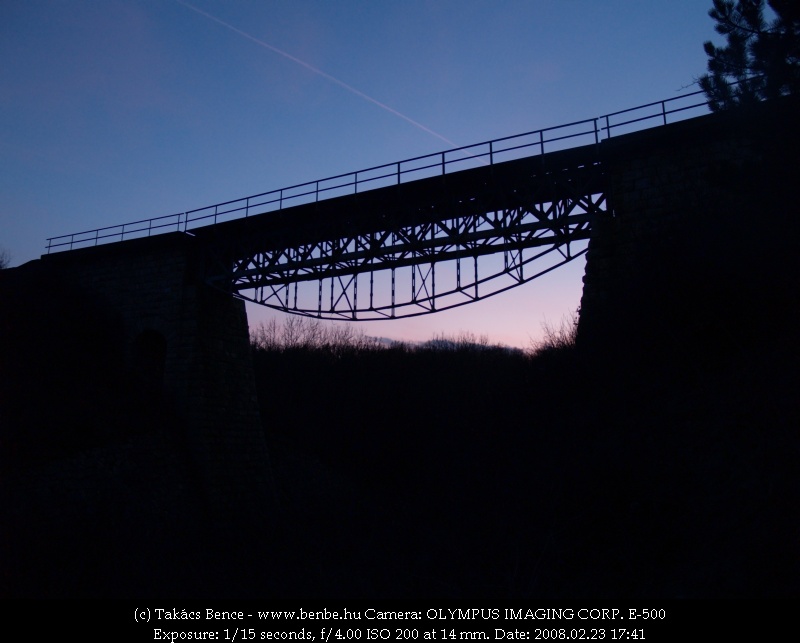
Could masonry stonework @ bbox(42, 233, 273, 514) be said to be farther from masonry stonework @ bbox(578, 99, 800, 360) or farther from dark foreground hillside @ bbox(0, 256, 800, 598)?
masonry stonework @ bbox(578, 99, 800, 360)

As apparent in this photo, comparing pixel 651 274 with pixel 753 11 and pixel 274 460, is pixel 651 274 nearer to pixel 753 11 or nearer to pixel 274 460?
pixel 753 11

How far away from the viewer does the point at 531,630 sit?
8.35m

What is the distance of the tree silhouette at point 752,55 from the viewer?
1116cm

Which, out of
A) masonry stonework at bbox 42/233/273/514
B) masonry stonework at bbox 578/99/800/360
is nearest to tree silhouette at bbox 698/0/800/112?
masonry stonework at bbox 578/99/800/360

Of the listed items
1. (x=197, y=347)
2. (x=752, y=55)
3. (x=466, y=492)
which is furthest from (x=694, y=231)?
(x=197, y=347)

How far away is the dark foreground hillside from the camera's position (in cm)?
877

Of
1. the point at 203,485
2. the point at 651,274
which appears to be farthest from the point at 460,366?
the point at 651,274

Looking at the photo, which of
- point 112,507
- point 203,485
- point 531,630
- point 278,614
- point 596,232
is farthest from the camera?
point 203,485

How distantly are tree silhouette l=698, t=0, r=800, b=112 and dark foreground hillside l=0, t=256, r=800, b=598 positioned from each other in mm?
4901

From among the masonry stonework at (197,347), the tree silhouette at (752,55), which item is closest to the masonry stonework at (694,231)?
the tree silhouette at (752,55)

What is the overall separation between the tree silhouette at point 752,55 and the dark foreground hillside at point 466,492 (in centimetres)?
490

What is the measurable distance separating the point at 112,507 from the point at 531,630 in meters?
12.1

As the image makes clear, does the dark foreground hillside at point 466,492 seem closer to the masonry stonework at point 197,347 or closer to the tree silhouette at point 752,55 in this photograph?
the masonry stonework at point 197,347

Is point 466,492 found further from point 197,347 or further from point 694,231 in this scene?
point 197,347
